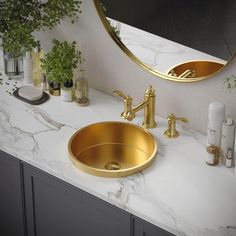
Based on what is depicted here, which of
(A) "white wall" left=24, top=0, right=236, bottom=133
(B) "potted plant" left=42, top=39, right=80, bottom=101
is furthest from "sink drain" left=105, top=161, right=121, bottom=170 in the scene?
(B) "potted plant" left=42, top=39, right=80, bottom=101

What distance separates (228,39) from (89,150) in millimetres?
811

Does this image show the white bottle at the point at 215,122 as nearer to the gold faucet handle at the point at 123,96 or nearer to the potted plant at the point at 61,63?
the gold faucet handle at the point at 123,96

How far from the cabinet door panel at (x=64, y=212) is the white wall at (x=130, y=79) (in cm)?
59

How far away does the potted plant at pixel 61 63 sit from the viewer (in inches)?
123

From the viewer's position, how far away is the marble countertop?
101 inches

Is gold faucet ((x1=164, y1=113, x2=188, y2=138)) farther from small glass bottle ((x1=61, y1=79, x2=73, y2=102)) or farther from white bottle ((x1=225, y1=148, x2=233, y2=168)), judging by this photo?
small glass bottle ((x1=61, y1=79, x2=73, y2=102))

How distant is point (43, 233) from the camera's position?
10.0 feet

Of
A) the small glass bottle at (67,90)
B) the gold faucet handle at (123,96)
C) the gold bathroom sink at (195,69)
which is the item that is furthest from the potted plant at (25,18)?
the gold bathroom sink at (195,69)

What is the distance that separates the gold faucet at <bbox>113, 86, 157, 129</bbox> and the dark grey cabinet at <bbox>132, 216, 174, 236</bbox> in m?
0.50

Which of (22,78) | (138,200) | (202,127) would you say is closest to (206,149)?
(202,127)

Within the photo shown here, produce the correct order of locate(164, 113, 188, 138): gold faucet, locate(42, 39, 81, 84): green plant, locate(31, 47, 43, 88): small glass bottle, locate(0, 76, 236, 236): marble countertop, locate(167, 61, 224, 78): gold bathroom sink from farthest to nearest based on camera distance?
1. locate(31, 47, 43, 88): small glass bottle
2. locate(42, 39, 81, 84): green plant
3. locate(164, 113, 188, 138): gold faucet
4. locate(167, 61, 224, 78): gold bathroom sink
5. locate(0, 76, 236, 236): marble countertop

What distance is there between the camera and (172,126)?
298 centimetres

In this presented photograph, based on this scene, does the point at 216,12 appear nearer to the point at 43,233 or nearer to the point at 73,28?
the point at 73,28

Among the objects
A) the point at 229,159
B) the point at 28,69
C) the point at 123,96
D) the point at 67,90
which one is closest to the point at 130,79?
the point at 123,96
